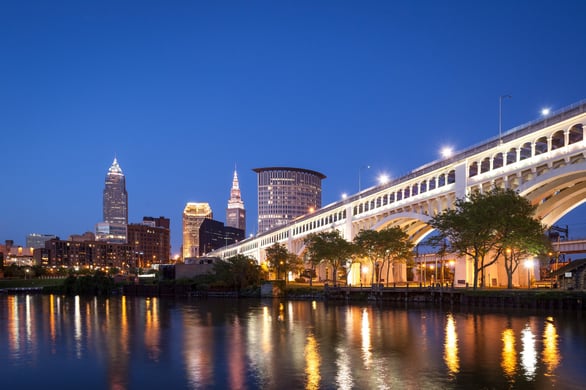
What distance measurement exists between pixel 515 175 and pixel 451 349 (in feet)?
151

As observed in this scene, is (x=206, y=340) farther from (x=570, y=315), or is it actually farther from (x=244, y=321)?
(x=570, y=315)

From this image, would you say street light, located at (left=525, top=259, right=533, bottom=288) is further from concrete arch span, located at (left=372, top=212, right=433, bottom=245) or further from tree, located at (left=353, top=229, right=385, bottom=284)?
tree, located at (left=353, top=229, right=385, bottom=284)

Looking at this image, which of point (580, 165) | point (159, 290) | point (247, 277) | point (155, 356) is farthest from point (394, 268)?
point (155, 356)

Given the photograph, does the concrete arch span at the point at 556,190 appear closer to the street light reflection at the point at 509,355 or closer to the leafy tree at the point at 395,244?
the leafy tree at the point at 395,244

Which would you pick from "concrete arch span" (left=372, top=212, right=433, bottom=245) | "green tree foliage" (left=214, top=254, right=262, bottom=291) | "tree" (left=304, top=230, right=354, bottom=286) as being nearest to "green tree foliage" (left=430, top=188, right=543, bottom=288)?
"concrete arch span" (left=372, top=212, right=433, bottom=245)

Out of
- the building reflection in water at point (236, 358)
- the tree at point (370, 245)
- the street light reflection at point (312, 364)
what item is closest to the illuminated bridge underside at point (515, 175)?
the tree at point (370, 245)

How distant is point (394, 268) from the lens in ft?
425

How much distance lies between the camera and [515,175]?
244 feet

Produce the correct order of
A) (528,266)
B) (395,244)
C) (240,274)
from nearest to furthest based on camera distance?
(528,266)
(395,244)
(240,274)

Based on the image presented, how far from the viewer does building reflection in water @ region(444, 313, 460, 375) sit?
29089 millimetres

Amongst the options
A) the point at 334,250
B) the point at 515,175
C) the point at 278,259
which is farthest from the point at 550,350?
the point at 278,259

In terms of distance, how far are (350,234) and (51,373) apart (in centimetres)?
10189

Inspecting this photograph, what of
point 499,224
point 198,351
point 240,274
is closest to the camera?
point 198,351

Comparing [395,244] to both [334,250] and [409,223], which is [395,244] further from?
[409,223]
